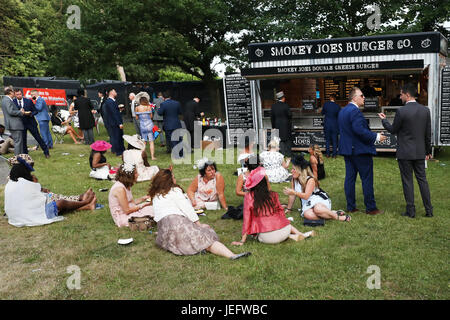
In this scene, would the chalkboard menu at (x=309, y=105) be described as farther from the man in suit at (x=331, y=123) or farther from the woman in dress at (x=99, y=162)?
the woman in dress at (x=99, y=162)

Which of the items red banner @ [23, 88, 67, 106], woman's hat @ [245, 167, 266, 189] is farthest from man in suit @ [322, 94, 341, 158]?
red banner @ [23, 88, 67, 106]

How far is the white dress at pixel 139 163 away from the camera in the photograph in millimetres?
8875

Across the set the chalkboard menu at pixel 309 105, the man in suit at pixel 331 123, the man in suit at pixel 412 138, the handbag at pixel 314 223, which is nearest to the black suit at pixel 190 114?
the chalkboard menu at pixel 309 105

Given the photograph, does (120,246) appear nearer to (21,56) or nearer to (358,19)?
(358,19)

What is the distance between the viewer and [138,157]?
29.6ft

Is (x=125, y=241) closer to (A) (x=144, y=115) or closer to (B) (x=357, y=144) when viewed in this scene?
(B) (x=357, y=144)

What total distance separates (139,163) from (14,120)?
4.18 metres

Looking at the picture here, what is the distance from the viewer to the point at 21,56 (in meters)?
28.9

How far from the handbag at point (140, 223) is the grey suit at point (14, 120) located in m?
6.33

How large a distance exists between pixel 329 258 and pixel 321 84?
451 inches

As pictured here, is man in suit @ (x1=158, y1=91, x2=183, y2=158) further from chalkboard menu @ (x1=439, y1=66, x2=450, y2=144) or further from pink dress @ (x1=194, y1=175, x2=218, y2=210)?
chalkboard menu @ (x1=439, y1=66, x2=450, y2=144)

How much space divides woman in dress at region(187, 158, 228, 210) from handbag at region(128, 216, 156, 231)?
2.98 ft
